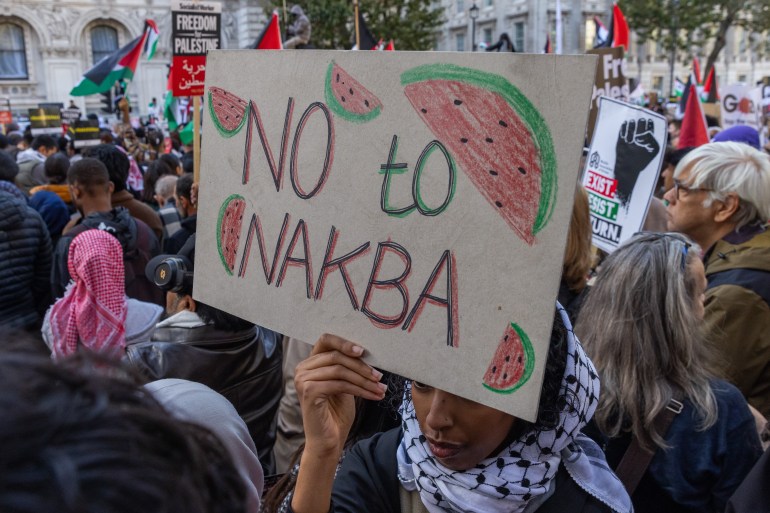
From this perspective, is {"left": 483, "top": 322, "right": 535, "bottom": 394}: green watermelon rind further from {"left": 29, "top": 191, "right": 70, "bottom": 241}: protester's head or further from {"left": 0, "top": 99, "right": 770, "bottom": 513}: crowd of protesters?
{"left": 29, "top": 191, "right": 70, "bottom": 241}: protester's head

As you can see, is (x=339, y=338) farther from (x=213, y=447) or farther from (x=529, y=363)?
(x=213, y=447)

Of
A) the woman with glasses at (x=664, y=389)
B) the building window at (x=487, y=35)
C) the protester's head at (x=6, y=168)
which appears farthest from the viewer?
the building window at (x=487, y=35)

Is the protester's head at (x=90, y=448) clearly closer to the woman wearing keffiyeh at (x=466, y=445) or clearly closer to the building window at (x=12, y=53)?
the woman wearing keffiyeh at (x=466, y=445)

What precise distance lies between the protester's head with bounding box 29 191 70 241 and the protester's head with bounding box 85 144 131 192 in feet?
2.13

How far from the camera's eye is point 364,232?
54.2 inches

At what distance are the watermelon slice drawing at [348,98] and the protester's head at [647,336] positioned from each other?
1.11 meters

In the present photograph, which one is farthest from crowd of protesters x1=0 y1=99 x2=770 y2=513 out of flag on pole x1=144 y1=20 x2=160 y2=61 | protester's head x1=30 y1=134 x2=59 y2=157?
flag on pole x1=144 y1=20 x2=160 y2=61

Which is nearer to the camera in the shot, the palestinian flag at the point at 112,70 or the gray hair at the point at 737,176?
the gray hair at the point at 737,176

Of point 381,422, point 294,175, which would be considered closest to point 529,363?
point 294,175

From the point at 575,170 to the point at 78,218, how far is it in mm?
4336

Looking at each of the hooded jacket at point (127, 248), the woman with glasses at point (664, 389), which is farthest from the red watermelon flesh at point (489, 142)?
the hooded jacket at point (127, 248)

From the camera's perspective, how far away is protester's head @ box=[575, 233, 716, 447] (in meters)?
1.98

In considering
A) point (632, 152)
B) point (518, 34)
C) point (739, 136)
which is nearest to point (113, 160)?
point (632, 152)

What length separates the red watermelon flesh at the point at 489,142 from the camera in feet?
3.85
